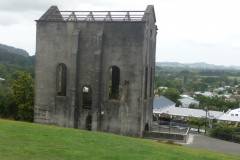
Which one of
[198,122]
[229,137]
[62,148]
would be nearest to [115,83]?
[229,137]

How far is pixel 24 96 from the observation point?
1054 inches

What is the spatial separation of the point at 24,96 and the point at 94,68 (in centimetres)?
819

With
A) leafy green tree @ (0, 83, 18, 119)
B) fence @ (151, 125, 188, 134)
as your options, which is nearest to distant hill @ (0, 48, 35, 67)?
leafy green tree @ (0, 83, 18, 119)

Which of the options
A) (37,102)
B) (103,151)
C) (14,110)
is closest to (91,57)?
(37,102)

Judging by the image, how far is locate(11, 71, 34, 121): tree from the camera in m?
26.0

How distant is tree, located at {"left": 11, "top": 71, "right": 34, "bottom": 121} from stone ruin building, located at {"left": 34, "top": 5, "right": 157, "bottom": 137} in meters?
1.75

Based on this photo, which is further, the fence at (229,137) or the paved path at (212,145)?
the fence at (229,137)

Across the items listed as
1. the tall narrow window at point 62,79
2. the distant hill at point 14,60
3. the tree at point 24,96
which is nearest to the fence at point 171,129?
the tall narrow window at point 62,79

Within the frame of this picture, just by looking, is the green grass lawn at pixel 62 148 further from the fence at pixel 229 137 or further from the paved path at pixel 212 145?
the fence at pixel 229 137

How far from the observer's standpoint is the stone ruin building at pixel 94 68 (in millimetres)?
22156

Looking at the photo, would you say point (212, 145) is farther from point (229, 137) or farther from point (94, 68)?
point (94, 68)

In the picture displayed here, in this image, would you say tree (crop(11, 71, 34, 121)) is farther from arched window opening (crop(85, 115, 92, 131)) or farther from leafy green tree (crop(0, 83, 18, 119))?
arched window opening (crop(85, 115, 92, 131))

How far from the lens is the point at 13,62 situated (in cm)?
12775

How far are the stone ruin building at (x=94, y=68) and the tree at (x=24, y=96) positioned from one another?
1753 millimetres
